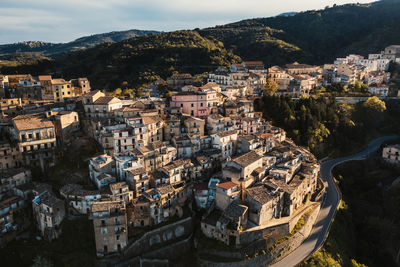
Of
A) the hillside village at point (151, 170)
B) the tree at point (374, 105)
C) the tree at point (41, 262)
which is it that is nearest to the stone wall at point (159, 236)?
the hillside village at point (151, 170)

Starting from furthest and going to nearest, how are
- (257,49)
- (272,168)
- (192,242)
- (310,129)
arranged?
(257,49) → (310,129) → (272,168) → (192,242)

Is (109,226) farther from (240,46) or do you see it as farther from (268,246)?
(240,46)

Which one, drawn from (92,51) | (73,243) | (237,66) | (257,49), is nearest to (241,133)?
(73,243)

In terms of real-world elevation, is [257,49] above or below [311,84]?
above

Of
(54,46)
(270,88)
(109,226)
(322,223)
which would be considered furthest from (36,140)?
(54,46)

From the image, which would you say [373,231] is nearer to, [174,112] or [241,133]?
[241,133]
